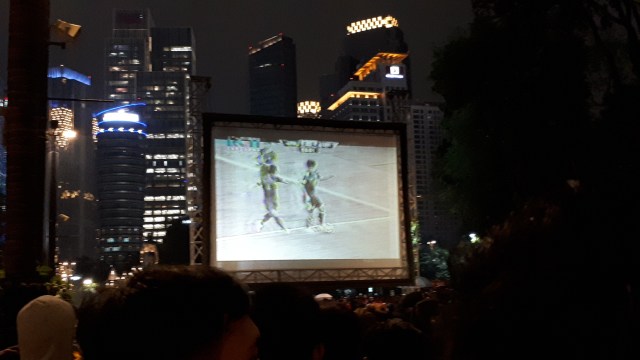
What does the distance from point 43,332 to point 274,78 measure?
16316 centimetres

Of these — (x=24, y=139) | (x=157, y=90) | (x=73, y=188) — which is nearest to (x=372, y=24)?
(x=157, y=90)

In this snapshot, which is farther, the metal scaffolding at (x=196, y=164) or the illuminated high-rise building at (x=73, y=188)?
the illuminated high-rise building at (x=73, y=188)

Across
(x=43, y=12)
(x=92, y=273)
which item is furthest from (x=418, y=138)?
(x=43, y=12)

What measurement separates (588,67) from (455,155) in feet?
14.7

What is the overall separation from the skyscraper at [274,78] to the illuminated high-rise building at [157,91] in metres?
17.5

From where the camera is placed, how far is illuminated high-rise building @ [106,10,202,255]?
375ft

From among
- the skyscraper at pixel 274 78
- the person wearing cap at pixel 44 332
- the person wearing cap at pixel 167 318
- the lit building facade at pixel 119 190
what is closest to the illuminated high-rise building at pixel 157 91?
the lit building facade at pixel 119 190

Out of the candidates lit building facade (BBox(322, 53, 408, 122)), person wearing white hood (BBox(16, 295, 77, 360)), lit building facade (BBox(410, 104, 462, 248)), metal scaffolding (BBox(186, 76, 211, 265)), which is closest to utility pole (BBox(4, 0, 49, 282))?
person wearing white hood (BBox(16, 295, 77, 360))

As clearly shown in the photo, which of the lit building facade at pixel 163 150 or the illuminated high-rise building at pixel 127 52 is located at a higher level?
the illuminated high-rise building at pixel 127 52

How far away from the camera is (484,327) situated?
2.85ft

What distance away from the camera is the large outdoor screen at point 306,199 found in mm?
15219

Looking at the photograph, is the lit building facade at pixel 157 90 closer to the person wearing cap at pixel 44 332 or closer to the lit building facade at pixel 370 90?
the lit building facade at pixel 370 90

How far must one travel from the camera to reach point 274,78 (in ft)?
536

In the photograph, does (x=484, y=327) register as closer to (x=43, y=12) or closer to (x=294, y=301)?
(x=294, y=301)
